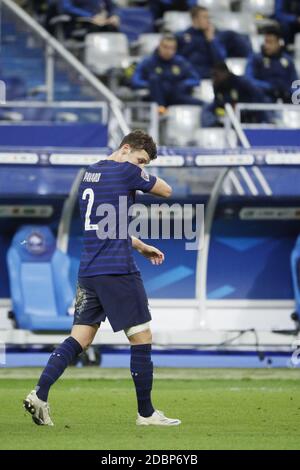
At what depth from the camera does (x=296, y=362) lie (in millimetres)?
15203

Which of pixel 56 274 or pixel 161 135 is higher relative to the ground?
pixel 161 135

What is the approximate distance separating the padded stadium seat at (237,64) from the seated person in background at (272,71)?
0.91 m

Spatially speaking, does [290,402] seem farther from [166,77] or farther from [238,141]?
[166,77]

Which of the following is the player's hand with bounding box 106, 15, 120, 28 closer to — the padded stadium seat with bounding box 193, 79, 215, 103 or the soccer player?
the padded stadium seat with bounding box 193, 79, 215, 103

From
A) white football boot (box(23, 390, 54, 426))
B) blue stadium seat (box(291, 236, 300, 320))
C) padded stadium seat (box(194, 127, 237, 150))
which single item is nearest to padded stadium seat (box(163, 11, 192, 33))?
padded stadium seat (box(194, 127, 237, 150))

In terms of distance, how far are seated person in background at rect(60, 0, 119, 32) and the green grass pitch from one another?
6.25m

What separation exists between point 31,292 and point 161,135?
3.18 metres

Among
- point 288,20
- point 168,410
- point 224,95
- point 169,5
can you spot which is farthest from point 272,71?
point 168,410

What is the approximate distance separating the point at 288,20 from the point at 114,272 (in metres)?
13.1

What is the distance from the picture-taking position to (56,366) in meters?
8.51

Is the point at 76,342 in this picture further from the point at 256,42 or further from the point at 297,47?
the point at 297,47

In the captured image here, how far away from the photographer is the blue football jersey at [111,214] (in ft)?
27.9

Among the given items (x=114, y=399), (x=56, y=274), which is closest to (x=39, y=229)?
(x=56, y=274)

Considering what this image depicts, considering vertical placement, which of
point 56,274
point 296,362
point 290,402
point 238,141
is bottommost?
point 290,402
